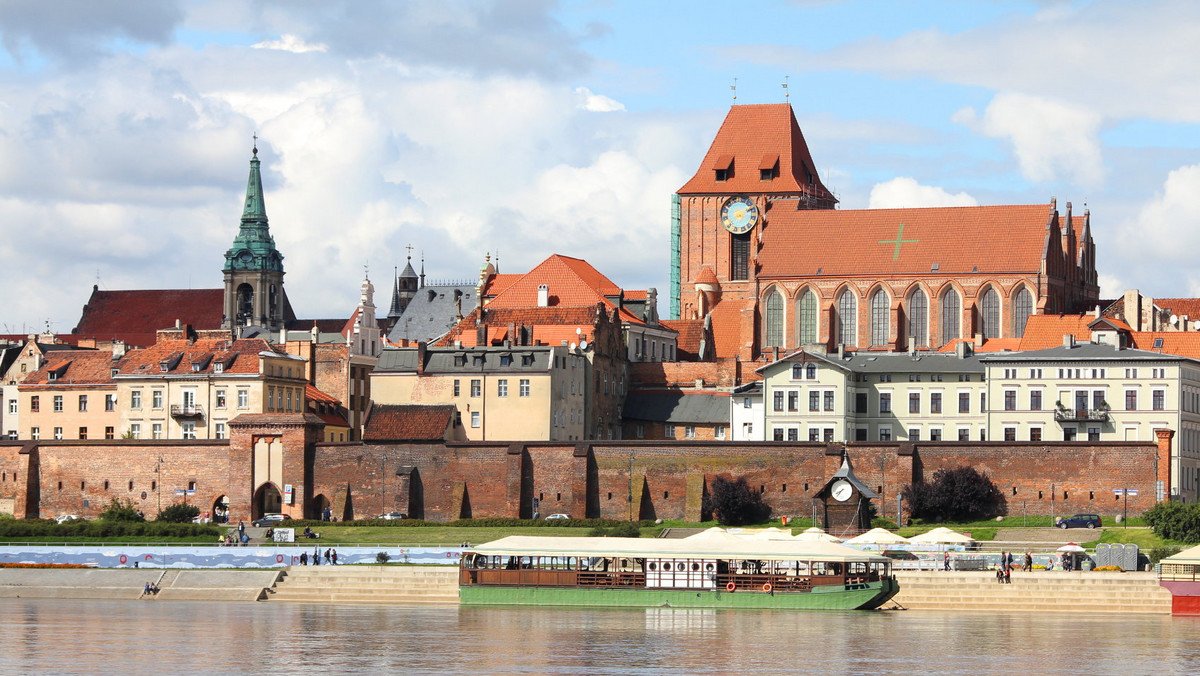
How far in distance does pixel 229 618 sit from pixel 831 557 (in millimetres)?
21185

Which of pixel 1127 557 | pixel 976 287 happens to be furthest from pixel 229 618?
pixel 976 287

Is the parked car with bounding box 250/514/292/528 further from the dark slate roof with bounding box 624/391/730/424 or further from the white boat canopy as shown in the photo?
the white boat canopy

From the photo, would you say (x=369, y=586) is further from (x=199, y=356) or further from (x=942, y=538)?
(x=199, y=356)

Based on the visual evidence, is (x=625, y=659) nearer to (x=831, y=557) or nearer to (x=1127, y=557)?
(x=831, y=557)

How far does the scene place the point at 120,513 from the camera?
367 feet

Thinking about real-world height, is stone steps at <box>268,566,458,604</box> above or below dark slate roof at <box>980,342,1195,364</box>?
below

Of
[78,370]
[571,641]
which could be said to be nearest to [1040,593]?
[571,641]

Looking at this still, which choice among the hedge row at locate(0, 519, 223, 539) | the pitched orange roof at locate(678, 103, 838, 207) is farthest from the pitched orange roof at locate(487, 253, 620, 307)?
the hedge row at locate(0, 519, 223, 539)

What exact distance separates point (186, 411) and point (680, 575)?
51331mm

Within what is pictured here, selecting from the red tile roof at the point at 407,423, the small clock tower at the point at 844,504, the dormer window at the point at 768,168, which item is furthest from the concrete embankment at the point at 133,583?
the dormer window at the point at 768,168

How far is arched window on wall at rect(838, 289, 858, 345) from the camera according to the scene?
149 meters

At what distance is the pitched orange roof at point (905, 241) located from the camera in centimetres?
14538

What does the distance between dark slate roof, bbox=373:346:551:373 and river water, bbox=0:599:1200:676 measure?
39.8 metres

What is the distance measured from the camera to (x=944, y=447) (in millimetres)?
107500
